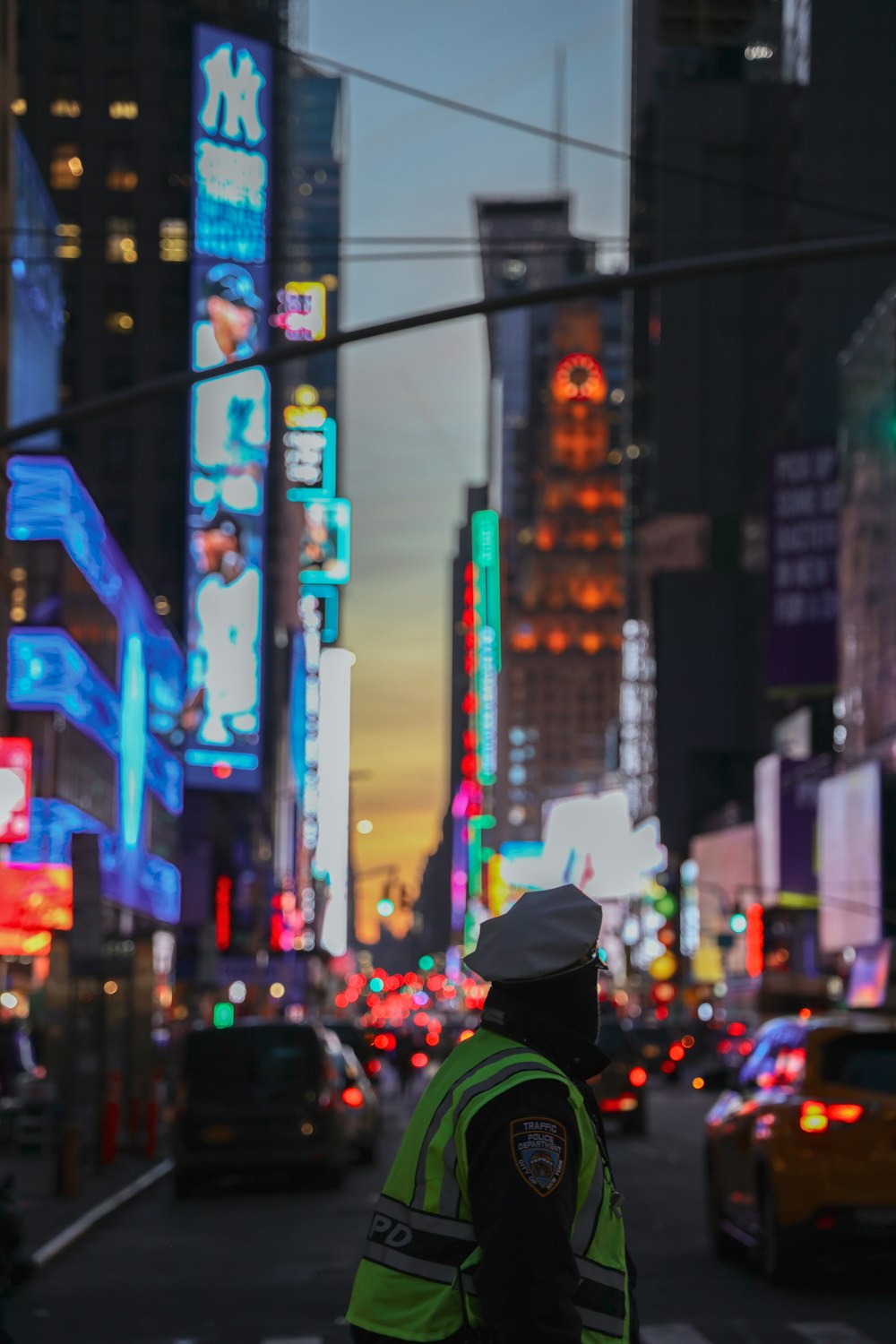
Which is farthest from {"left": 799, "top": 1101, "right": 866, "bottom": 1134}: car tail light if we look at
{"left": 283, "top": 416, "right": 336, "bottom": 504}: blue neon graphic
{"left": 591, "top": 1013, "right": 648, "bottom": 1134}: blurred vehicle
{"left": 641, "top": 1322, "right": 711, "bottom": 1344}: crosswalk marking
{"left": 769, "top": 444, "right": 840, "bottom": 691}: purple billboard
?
{"left": 283, "top": 416, "right": 336, "bottom": 504}: blue neon graphic

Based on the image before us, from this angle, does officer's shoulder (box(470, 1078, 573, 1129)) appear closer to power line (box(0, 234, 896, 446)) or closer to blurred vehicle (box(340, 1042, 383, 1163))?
power line (box(0, 234, 896, 446))

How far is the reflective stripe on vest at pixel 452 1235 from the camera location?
4.20 m

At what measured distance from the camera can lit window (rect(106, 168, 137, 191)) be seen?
111 m

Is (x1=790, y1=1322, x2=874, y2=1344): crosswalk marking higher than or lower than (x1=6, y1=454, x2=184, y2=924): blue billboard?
lower

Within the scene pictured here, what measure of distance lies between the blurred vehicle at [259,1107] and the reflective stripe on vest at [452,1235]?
20.7 m

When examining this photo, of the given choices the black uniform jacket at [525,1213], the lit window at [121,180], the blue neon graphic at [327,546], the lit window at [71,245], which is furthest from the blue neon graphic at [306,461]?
the black uniform jacket at [525,1213]

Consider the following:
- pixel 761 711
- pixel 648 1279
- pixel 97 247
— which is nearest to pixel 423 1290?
pixel 648 1279

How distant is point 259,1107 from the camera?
971 inches

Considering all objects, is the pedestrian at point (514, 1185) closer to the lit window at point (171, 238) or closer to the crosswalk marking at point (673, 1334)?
the crosswalk marking at point (673, 1334)

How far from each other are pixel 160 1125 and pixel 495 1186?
3459cm

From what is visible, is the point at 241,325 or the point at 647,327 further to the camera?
the point at 647,327

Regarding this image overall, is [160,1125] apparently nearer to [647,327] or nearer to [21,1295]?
[21,1295]

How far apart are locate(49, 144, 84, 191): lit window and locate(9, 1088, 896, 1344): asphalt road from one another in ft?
310

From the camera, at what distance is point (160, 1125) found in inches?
1484
